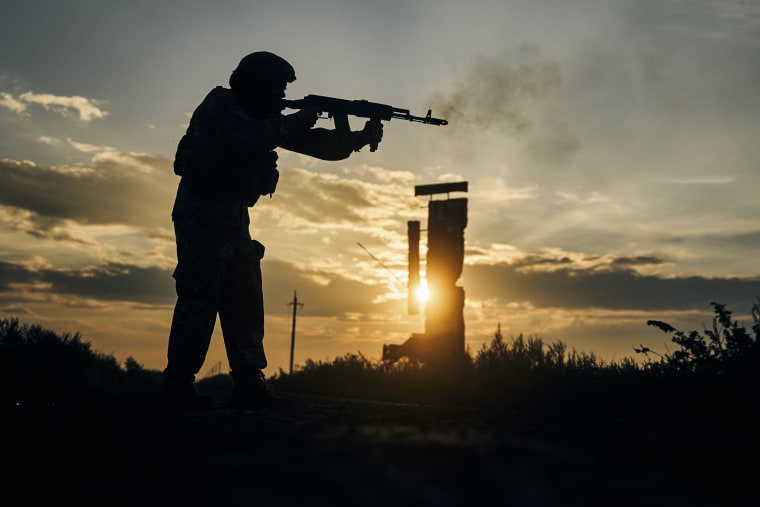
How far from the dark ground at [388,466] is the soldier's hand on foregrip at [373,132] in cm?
485

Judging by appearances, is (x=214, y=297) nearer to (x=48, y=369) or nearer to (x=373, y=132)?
(x=373, y=132)

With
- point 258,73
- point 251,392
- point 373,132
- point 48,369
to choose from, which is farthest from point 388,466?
point 48,369

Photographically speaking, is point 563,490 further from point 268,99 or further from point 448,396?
point 448,396

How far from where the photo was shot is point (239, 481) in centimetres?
198

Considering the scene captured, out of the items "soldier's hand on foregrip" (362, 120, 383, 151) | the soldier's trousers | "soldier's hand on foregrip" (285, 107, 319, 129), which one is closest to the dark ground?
the soldier's trousers

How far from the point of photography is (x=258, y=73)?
20.9ft

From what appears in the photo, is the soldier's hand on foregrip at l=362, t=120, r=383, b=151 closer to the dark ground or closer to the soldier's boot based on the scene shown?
the soldier's boot

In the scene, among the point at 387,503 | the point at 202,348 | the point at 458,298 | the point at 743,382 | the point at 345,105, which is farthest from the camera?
the point at 458,298

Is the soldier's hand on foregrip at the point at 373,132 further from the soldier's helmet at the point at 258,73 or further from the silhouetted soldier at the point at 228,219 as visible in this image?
the soldier's helmet at the point at 258,73

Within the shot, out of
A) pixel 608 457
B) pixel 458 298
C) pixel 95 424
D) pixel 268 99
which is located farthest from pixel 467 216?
pixel 608 457

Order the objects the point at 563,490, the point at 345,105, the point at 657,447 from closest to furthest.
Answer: the point at 563,490
the point at 657,447
the point at 345,105

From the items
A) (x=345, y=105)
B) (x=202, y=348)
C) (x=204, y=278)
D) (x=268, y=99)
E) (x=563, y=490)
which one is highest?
(x=345, y=105)

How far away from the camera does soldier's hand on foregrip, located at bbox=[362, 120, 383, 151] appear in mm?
7789

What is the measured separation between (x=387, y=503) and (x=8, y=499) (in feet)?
4.34
